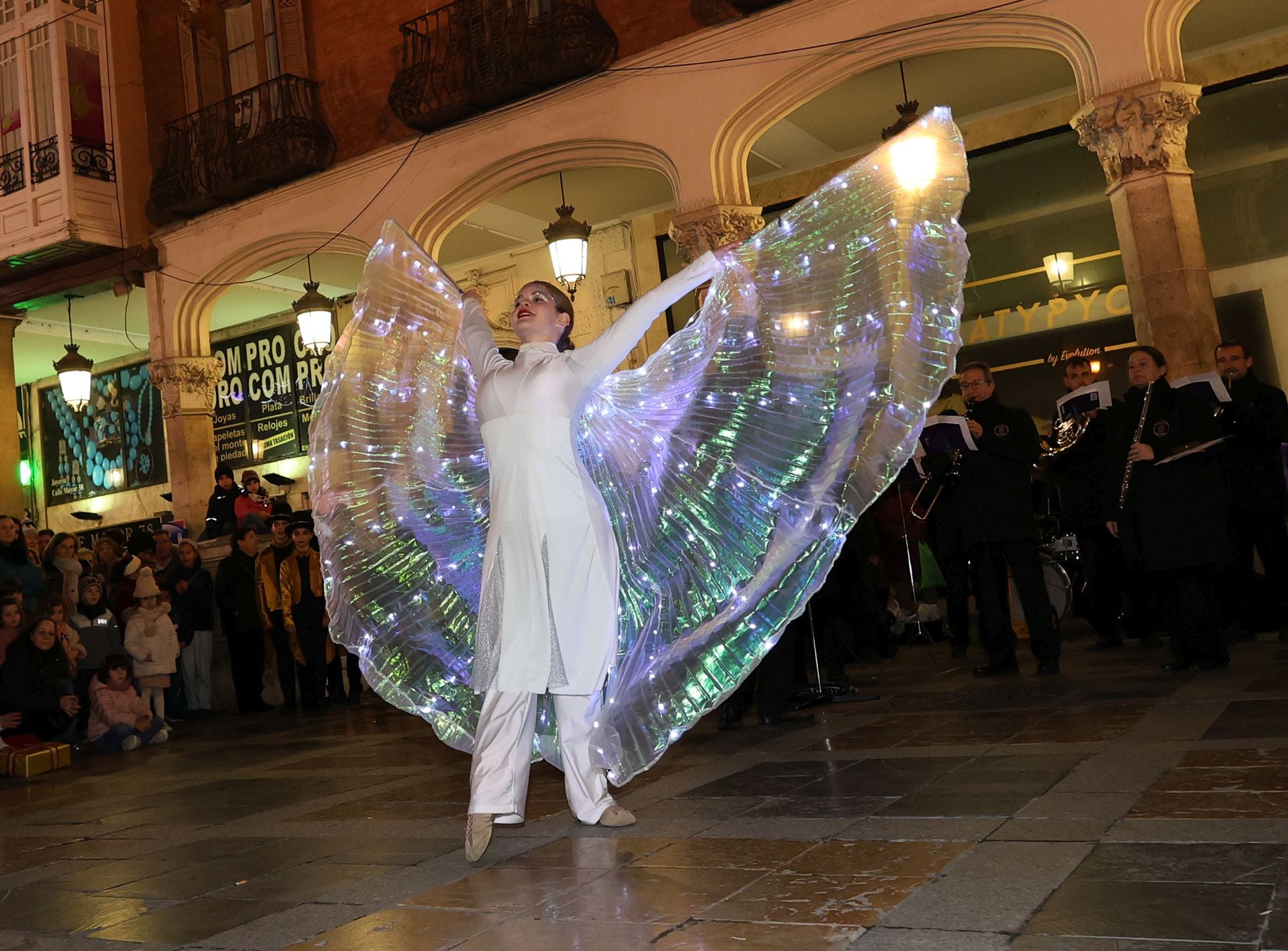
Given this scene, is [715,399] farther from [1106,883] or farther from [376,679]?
[1106,883]

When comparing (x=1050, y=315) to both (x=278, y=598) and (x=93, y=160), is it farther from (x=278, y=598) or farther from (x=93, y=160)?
(x=93, y=160)

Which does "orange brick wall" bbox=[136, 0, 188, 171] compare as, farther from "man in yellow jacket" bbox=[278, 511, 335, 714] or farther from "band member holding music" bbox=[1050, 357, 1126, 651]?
"band member holding music" bbox=[1050, 357, 1126, 651]

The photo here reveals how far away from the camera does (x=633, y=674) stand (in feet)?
15.9

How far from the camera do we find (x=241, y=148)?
16.8 meters

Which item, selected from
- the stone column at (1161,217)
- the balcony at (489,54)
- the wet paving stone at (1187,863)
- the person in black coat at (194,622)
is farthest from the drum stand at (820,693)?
the balcony at (489,54)

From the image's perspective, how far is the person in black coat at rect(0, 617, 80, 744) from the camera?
9.80 metres

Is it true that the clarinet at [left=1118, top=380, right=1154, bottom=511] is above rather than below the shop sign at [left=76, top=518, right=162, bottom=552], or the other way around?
below

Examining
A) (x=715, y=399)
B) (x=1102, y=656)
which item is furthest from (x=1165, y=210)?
(x=715, y=399)

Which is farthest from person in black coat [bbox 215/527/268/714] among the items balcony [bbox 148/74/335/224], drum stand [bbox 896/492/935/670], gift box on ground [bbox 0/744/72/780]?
drum stand [bbox 896/492/935/670]

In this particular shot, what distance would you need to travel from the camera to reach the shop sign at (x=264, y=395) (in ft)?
71.7

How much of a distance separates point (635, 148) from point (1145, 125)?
5.53 metres

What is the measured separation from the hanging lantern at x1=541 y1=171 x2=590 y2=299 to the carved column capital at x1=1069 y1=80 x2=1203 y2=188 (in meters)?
5.46

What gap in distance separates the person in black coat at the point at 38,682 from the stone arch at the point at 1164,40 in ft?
35.6

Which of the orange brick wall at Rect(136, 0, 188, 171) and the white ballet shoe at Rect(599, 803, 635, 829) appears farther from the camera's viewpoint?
the orange brick wall at Rect(136, 0, 188, 171)
